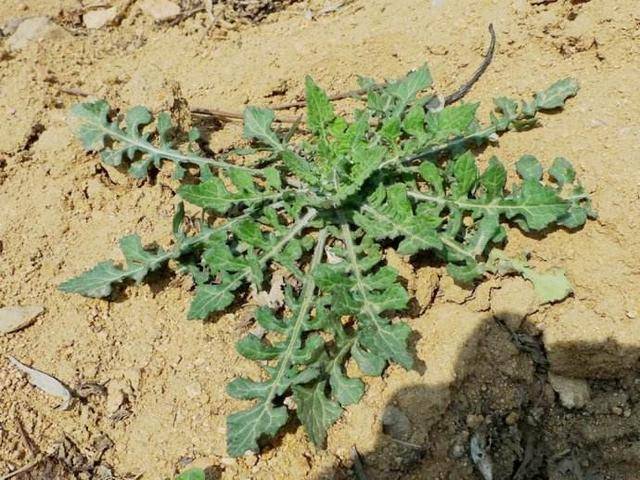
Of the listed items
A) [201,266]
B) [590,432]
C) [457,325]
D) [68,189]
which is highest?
[68,189]

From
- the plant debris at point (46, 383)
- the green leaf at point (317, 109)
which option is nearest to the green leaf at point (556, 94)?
the green leaf at point (317, 109)

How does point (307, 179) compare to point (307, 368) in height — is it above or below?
above

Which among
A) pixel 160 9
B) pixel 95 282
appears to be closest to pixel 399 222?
pixel 95 282

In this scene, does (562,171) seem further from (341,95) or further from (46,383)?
(46,383)

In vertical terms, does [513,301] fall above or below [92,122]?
below

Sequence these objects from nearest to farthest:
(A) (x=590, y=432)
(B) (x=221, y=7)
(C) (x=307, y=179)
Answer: (A) (x=590, y=432), (C) (x=307, y=179), (B) (x=221, y=7)

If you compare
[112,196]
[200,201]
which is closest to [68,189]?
[112,196]

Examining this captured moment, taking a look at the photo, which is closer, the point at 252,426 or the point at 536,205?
the point at 252,426

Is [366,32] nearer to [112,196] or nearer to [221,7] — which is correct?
[221,7]
